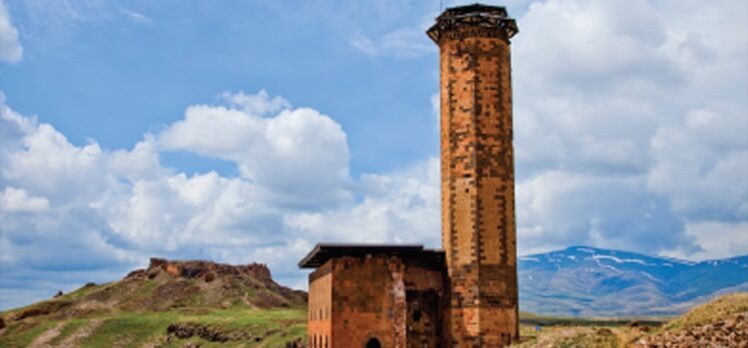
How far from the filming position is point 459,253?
3375cm

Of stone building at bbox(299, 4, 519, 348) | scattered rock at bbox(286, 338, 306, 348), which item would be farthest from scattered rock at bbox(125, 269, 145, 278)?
stone building at bbox(299, 4, 519, 348)

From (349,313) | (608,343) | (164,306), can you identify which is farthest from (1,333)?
(608,343)

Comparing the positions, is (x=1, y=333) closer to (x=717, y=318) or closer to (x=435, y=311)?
(x=435, y=311)

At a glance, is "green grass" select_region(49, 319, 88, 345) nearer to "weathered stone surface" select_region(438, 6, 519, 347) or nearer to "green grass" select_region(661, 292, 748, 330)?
"weathered stone surface" select_region(438, 6, 519, 347)

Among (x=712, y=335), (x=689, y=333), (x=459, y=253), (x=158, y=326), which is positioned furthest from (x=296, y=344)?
(x=712, y=335)

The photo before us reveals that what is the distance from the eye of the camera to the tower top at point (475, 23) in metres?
35.5

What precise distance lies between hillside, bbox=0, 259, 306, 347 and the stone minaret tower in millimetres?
32881

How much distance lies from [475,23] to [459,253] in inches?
421

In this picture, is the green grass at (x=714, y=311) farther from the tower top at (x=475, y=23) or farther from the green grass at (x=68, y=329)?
the green grass at (x=68, y=329)

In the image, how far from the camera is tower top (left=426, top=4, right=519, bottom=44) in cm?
3547

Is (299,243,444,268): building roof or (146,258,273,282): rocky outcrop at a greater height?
(146,258,273,282): rocky outcrop

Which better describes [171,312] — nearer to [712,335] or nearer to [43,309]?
[43,309]

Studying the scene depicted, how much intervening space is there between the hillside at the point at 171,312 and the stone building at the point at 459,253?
3200cm

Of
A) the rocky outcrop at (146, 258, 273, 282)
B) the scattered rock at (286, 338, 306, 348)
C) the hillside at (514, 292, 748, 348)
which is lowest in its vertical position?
the scattered rock at (286, 338, 306, 348)
